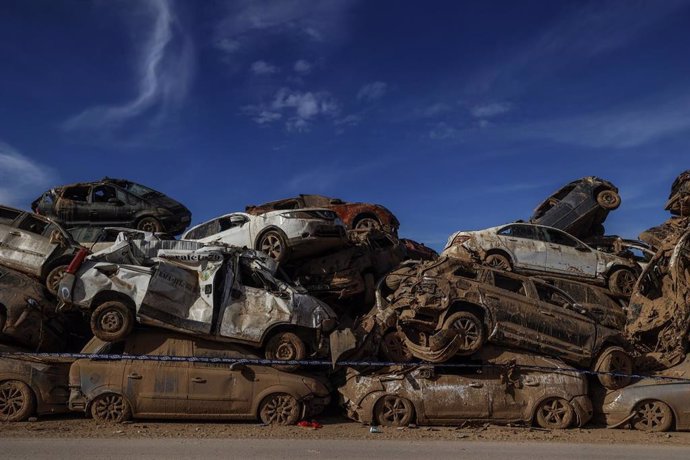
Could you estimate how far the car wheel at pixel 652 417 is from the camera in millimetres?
10680

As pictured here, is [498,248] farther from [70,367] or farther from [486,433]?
[70,367]

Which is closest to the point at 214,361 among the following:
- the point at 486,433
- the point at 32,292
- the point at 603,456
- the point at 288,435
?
the point at 288,435

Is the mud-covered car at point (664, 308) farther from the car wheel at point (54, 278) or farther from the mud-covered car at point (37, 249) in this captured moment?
the mud-covered car at point (37, 249)

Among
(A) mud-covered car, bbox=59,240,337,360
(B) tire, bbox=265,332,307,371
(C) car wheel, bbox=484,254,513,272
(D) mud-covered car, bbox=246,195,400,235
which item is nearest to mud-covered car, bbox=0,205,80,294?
(A) mud-covered car, bbox=59,240,337,360

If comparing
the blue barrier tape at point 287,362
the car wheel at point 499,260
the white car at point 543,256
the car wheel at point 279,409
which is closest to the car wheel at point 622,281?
the white car at point 543,256

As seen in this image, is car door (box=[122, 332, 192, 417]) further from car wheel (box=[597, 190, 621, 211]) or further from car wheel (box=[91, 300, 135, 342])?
car wheel (box=[597, 190, 621, 211])

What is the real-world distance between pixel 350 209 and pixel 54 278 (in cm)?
886

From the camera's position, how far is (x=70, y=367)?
10461 mm

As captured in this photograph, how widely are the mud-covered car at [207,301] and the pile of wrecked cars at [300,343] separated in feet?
0.09

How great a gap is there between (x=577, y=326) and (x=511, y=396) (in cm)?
227

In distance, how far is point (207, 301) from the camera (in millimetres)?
11117

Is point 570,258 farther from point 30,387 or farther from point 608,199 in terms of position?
point 30,387

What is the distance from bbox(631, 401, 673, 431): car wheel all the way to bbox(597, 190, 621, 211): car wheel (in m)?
8.38

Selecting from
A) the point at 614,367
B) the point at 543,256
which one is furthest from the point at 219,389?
the point at 543,256
